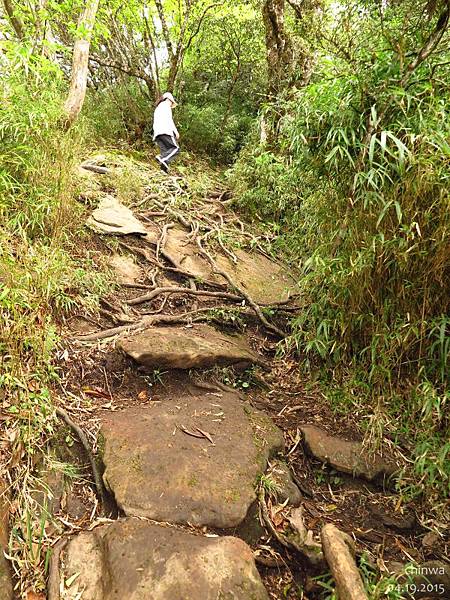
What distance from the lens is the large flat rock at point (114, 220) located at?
4.19 metres

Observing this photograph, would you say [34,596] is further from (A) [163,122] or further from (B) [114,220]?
(A) [163,122]

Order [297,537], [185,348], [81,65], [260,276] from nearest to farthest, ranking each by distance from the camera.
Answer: [297,537]
[185,348]
[260,276]
[81,65]

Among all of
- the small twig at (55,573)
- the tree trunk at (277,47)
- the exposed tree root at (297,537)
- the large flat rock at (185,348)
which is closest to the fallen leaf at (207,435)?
the exposed tree root at (297,537)

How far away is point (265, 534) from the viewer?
2.00 meters

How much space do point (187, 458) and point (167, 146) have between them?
6.66 m

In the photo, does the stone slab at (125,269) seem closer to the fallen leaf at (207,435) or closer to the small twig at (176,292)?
the small twig at (176,292)

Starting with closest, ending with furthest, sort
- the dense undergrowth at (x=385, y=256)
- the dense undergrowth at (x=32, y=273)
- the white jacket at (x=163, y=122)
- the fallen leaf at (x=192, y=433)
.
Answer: the dense undergrowth at (x=32, y=273), the dense undergrowth at (x=385, y=256), the fallen leaf at (x=192, y=433), the white jacket at (x=163, y=122)

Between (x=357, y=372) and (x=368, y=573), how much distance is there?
1210mm

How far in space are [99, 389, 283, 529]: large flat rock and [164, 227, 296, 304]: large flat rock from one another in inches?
69.1

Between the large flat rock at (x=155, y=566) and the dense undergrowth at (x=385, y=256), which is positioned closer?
the large flat rock at (x=155, y=566)

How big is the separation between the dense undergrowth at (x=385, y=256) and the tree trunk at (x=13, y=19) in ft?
18.4

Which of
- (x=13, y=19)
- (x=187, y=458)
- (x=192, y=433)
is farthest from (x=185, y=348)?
(x=13, y=19)

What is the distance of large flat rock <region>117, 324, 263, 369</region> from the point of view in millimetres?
2787

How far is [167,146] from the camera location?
750cm
